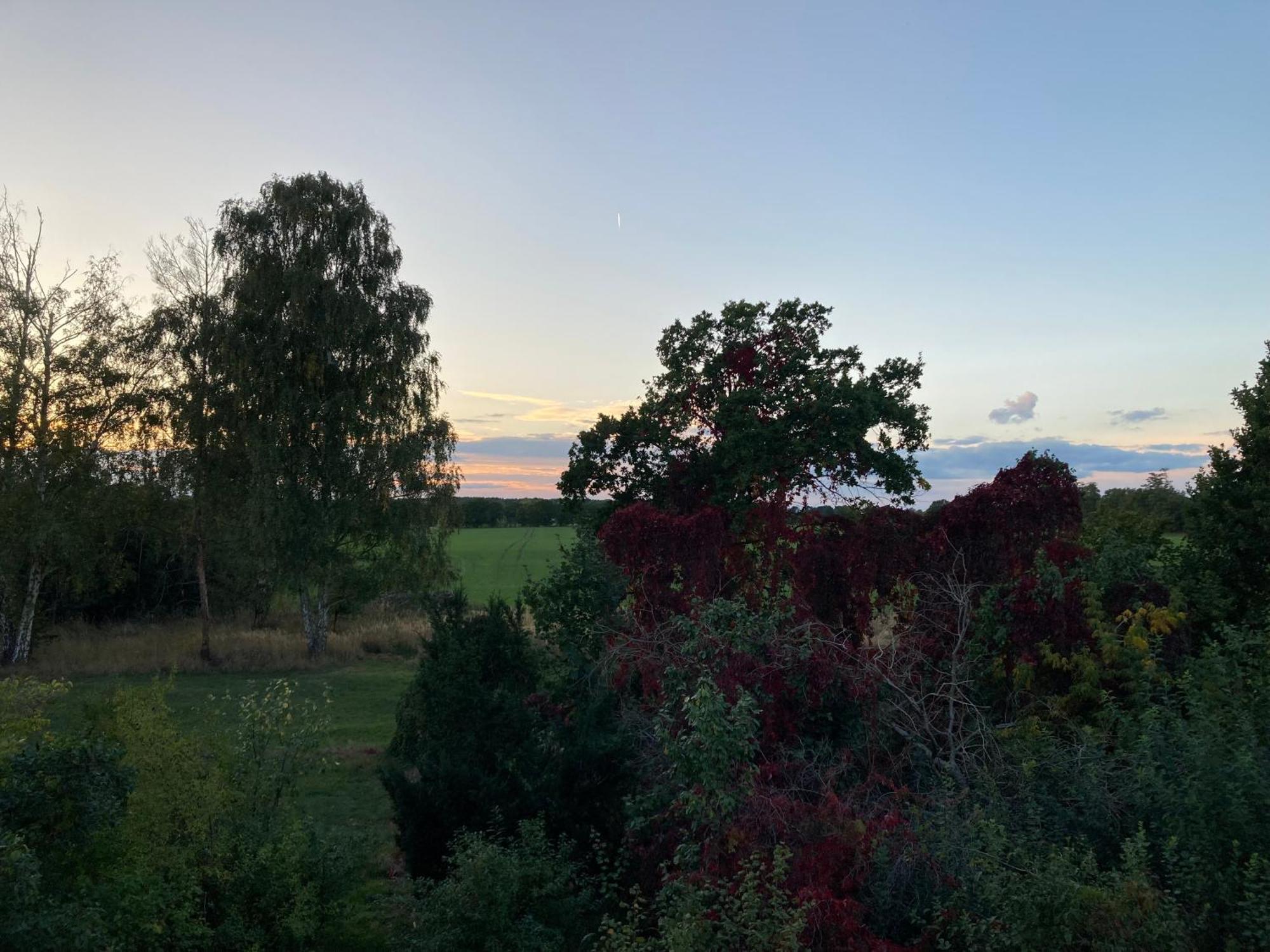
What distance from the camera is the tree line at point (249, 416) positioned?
2316 centimetres

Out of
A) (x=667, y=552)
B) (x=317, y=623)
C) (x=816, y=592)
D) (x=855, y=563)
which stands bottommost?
(x=317, y=623)

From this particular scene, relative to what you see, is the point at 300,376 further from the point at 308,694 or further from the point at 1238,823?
the point at 1238,823

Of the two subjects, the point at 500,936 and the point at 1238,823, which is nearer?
the point at 1238,823

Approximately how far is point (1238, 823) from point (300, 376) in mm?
24041

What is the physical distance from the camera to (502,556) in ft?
176

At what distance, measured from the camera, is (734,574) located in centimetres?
1112

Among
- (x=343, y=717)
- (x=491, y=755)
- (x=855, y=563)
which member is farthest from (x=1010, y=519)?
(x=343, y=717)

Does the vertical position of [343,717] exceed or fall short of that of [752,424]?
it falls short

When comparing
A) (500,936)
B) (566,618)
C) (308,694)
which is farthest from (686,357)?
(308,694)

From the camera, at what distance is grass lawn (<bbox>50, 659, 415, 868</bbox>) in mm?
11773

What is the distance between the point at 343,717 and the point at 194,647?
8.78 m

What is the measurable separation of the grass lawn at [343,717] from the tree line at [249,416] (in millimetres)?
2370

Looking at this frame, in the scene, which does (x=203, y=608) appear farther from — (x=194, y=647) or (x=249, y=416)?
(x=249, y=416)

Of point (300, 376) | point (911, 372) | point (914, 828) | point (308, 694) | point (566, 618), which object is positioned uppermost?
point (300, 376)
